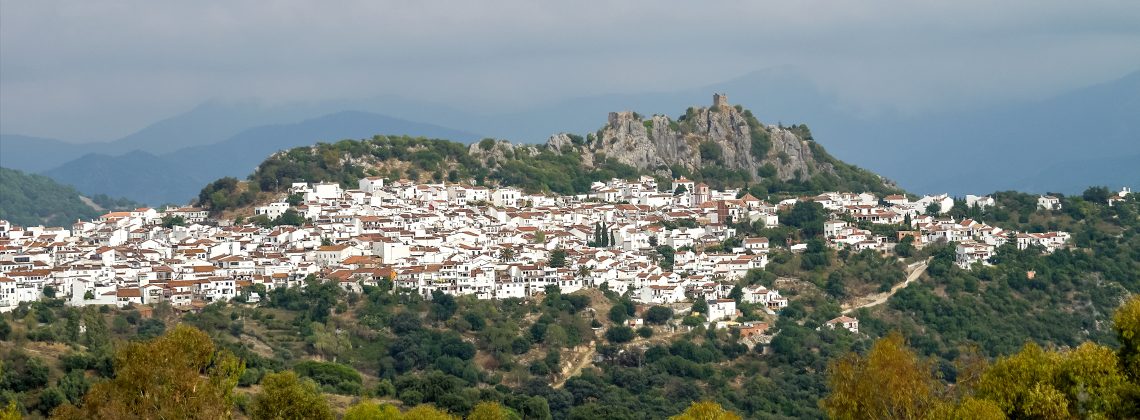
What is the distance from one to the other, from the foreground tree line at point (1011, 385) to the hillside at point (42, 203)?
359ft

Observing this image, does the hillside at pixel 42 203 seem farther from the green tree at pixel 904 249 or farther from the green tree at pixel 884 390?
the green tree at pixel 884 390

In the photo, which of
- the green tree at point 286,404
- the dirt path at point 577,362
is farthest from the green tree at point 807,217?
the green tree at point 286,404

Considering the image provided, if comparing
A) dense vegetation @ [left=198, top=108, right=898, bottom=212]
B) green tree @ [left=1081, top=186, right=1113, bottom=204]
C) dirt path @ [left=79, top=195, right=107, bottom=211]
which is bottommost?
green tree @ [left=1081, top=186, right=1113, bottom=204]

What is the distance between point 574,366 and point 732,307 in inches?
290

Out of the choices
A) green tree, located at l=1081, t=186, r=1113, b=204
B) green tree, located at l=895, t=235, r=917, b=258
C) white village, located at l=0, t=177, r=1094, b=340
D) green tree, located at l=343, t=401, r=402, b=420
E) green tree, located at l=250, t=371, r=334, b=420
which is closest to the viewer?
green tree, located at l=250, t=371, r=334, b=420

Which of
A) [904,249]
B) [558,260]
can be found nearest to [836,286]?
[904,249]

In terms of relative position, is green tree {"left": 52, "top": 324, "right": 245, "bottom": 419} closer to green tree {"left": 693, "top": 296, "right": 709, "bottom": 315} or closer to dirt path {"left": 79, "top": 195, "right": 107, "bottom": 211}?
green tree {"left": 693, "top": 296, "right": 709, "bottom": 315}

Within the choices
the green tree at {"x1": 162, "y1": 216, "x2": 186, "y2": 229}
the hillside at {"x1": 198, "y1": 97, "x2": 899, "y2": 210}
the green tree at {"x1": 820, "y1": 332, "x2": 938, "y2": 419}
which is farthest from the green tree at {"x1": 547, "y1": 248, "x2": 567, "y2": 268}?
the green tree at {"x1": 820, "y1": 332, "x2": 938, "y2": 419}

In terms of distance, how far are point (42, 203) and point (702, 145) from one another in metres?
76.0

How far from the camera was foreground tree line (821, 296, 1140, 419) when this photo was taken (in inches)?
783

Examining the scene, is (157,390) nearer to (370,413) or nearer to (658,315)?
(370,413)

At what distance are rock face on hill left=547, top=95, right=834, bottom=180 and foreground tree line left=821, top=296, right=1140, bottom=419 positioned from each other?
55.2 metres

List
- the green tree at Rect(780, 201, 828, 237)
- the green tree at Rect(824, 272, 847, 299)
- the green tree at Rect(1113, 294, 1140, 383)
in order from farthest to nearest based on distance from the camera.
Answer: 1. the green tree at Rect(780, 201, 828, 237)
2. the green tree at Rect(824, 272, 847, 299)
3. the green tree at Rect(1113, 294, 1140, 383)

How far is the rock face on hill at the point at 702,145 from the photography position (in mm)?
78250
